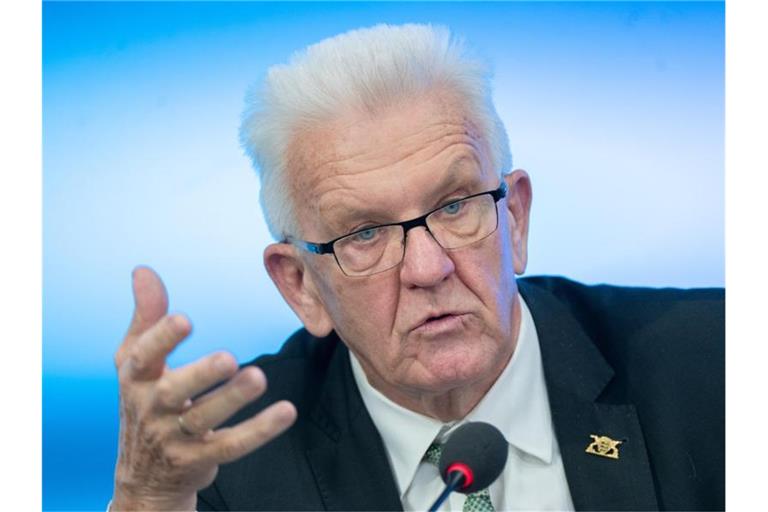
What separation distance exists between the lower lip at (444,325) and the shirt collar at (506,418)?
34 cm

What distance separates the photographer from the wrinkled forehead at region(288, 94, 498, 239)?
2.43 meters

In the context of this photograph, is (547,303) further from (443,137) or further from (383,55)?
(383,55)

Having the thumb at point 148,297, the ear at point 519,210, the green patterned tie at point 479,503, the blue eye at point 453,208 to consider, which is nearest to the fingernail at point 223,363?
the thumb at point 148,297

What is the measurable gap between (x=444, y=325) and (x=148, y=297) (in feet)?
2.48

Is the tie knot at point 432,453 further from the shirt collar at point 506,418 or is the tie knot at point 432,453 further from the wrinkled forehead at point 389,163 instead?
the wrinkled forehead at point 389,163

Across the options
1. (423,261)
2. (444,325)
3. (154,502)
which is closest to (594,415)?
(444,325)

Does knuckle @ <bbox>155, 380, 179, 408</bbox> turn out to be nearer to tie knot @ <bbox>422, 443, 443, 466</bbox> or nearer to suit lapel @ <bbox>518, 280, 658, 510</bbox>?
tie knot @ <bbox>422, 443, 443, 466</bbox>

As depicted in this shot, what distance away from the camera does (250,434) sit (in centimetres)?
184

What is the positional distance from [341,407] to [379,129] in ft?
2.70

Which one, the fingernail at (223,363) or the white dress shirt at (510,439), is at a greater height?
the fingernail at (223,363)

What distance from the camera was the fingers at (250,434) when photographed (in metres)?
1.80

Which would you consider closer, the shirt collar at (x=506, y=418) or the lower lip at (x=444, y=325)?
the lower lip at (x=444, y=325)

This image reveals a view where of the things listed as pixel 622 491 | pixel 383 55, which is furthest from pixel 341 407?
pixel 383 55

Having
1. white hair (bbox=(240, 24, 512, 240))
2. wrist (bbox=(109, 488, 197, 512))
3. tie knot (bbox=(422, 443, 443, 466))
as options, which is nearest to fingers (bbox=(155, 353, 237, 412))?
wrist (bbox=(109, 488, 197, 512))
